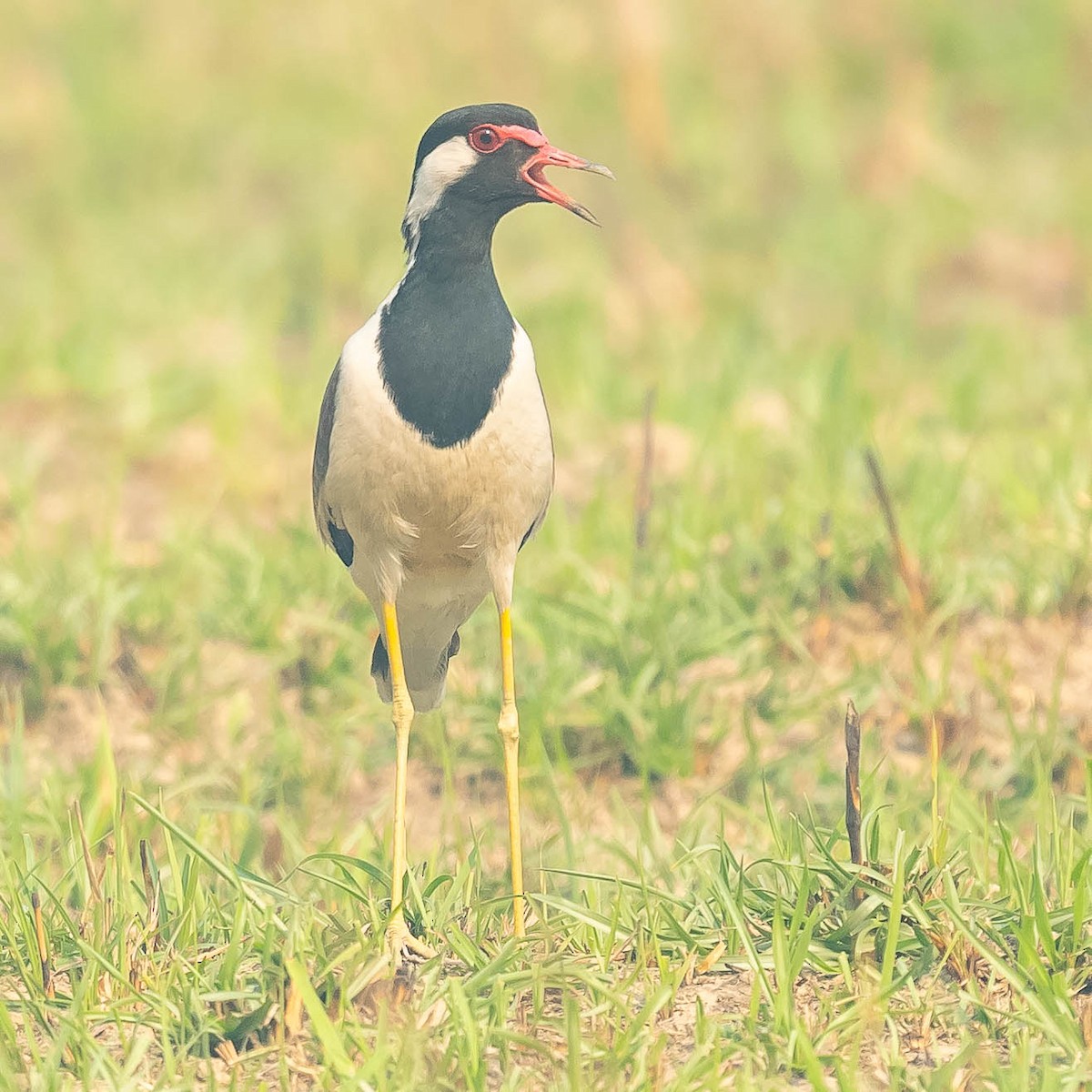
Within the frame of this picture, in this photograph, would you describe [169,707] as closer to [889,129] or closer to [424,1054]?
[424,1054]

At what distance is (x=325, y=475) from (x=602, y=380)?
11.1ft

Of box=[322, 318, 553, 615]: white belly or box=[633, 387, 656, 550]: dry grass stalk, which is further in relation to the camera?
box=[633, 387, 656, 550]: dry grass stalk

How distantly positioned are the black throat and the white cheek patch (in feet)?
0.07

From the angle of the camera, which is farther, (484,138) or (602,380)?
(602,380)

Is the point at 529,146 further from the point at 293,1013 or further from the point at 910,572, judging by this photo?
the point at 910,572

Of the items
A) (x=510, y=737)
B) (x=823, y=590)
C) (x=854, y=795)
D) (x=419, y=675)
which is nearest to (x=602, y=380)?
(x=823, y=590)

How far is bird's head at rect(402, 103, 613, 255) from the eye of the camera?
3441 millimetres

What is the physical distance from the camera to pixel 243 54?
10461 millimetres

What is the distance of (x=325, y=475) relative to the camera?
3633 mm

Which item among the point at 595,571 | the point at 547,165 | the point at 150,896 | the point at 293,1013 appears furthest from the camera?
the point at 595,571

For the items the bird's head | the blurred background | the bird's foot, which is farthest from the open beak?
the blurred background

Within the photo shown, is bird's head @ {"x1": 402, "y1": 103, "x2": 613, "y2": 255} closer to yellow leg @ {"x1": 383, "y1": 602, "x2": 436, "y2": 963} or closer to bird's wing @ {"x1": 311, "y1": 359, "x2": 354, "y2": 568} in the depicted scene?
bird's wing @ {"x1": 311, "y1": 359, "x2": 354, "y2": 568}

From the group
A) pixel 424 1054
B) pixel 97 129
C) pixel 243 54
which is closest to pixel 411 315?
pixel 424 1054

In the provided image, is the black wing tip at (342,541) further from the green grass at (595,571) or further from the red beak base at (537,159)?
the red beak base at (537,159)
